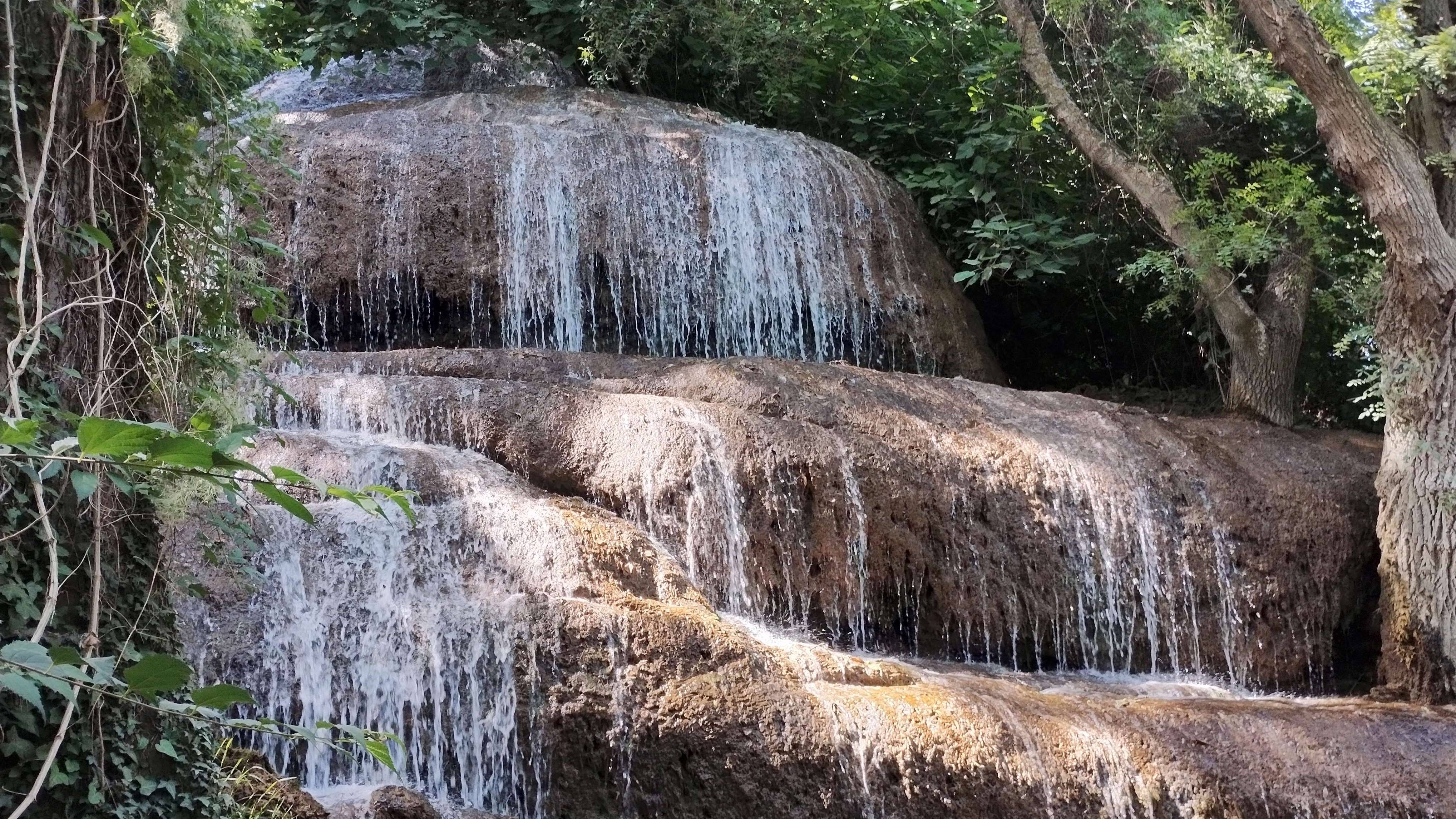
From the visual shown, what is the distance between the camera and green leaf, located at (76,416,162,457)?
61.5 inches

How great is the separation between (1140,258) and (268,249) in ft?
21.1

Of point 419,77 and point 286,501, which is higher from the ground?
point 419,77

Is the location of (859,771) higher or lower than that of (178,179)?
lower

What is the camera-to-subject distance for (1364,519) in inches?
287

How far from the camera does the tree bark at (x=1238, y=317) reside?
8484 mm

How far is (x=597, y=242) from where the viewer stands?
355 inches

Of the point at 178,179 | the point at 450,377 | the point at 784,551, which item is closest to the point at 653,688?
the point at 784,551

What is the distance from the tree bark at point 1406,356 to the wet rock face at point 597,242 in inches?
123

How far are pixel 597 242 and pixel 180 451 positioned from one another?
24.7 feet

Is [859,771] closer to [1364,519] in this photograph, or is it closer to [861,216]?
[1364,519]

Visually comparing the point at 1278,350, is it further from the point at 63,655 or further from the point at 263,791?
the point at 63,655

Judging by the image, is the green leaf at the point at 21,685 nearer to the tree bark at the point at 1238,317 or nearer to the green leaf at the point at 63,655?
the green leaf at the point at 63,655

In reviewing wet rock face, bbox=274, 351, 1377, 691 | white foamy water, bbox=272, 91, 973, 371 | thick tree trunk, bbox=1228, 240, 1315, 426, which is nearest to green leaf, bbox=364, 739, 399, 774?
wet rock face, bbox=274, 351, 1377, 691

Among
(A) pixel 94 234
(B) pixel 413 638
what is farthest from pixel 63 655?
(B) pixel 413 638
